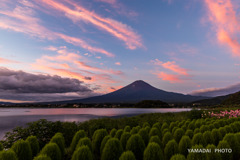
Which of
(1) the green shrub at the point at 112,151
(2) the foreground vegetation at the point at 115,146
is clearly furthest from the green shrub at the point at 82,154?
(1) the green shrub at the point at 112,151

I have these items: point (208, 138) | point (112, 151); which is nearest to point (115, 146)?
point (112, 151)

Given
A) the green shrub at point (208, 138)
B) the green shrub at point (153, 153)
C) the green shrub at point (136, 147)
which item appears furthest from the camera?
the green shrub at point (208, 138)

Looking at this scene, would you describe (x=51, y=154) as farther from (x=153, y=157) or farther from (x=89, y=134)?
(x=89, y=134)

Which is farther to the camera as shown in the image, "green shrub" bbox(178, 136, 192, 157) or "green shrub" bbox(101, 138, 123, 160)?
"green shrub" bbox(178, 136, 192, 157)

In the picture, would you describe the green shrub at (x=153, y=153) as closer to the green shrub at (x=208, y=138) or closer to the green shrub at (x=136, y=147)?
the green shrub at (x=136, y=147)

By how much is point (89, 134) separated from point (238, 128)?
11.4 meters

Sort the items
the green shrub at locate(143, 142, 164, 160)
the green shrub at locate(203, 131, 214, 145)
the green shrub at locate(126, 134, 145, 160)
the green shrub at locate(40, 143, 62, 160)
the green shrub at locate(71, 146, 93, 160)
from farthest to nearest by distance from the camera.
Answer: the green shrub at locate(203, 131, 214, 145) → the green shrub at locate(126, 134, 145, 160) → the green shrub at locate(40, 143, 62, 160) → the green shrub at locate(143, 142, 164, 160) → the green shrub at locate(71, 146, 93, 160)

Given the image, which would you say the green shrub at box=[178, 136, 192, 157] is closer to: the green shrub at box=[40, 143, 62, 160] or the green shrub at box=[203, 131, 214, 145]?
the green shrub at box=[203, 131, 214, 145]

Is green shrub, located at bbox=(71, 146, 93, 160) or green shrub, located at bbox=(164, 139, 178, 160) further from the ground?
green shrub, located at bbox=(71, 146, 93, 160)

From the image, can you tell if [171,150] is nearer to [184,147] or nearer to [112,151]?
[184,147]

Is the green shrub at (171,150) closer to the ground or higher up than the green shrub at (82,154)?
closer to the ground

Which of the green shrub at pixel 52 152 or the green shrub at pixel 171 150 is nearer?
the green shrub at pixel 52 152

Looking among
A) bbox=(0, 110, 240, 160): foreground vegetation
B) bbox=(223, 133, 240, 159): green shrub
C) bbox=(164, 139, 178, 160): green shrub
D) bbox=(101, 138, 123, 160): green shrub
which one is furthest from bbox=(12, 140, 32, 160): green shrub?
bbox=(223, 133, 240, 159): green shrub

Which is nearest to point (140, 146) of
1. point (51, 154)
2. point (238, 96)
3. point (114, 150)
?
point (114, 150)
